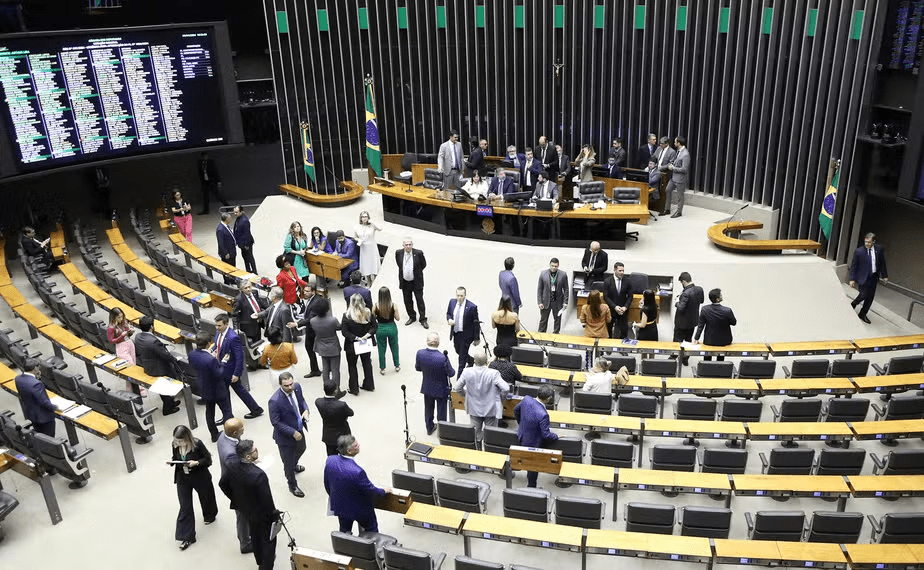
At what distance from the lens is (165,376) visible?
867 cm

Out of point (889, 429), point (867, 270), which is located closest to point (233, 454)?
point (889, 429)

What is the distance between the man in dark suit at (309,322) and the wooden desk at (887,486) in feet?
18.7

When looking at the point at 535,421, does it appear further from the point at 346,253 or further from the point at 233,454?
the point at 346,253

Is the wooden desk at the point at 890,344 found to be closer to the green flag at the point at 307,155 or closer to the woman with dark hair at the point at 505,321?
the woman with dark hair at the point at 505,321

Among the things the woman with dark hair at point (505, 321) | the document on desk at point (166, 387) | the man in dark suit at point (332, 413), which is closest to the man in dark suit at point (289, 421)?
the man in dark suit at point (332, 413)

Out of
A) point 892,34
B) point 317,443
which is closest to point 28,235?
point 317,443

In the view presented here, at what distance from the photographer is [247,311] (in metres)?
9.54

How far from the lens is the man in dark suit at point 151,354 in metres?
8.40

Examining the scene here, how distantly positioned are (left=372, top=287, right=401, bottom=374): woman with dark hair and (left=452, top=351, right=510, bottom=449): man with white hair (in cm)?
172

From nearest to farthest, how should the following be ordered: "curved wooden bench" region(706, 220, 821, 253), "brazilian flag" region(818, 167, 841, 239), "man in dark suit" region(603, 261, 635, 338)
→ "man in dark suit" region(603, 261, 635, 338) → "curved wooden bench" region(706, 220, 821, 253) → "brazilian flag" region(818, 167, 841, 239)

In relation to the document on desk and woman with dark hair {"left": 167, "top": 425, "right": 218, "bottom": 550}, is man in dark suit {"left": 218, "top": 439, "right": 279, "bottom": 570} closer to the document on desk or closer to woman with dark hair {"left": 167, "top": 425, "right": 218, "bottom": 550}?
woman with dark hair {"left": 167, "top": 425, "right": 218, "bottom": 550}

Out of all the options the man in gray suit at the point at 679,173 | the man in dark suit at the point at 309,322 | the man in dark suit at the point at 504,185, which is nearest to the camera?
the man in dark suit at the point at 309,322

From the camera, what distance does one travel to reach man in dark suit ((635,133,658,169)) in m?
14.2

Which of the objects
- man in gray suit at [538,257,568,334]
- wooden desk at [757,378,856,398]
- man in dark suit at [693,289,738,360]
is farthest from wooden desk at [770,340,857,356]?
man in gray suit at [538,257,568,334]
